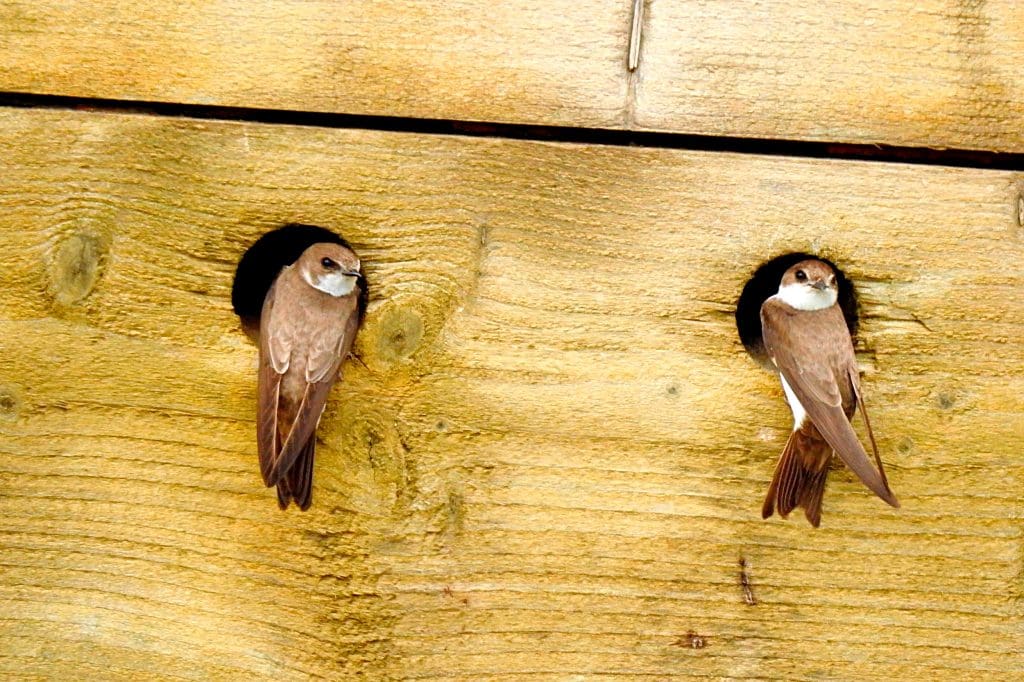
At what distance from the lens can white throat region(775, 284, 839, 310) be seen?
7.16ft

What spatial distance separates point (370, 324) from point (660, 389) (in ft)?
1.58

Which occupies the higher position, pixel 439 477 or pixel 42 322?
pixel 42 322

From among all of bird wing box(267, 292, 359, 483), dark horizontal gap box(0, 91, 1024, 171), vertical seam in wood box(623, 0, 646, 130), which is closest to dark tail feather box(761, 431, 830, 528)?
dark horizontal gap box(0, 91, 1024, 171)

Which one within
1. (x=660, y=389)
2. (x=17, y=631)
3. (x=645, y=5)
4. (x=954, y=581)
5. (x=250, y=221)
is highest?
(x=645, y=5)

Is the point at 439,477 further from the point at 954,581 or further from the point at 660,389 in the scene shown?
the point at 954,581

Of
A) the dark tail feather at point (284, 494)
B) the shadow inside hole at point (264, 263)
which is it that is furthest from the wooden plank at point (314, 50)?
the dark tail feather at point (284, 494)

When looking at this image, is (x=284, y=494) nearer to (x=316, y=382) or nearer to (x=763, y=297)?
(x=316, y=382)

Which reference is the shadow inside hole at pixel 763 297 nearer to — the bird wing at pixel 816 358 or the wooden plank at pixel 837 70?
the bird wing at pixel 816 358

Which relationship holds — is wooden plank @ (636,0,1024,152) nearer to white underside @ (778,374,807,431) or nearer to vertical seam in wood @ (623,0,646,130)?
vertical seam in wood @ (623,0,646,130)

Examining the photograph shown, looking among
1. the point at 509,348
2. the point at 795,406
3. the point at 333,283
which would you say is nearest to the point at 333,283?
the point at 333,283

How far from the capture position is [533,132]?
2.02m

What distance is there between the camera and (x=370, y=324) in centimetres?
197

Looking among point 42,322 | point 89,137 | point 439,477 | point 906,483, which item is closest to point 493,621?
point 439,477

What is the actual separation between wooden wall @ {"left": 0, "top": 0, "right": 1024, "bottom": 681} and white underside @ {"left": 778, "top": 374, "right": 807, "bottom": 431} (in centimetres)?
2
